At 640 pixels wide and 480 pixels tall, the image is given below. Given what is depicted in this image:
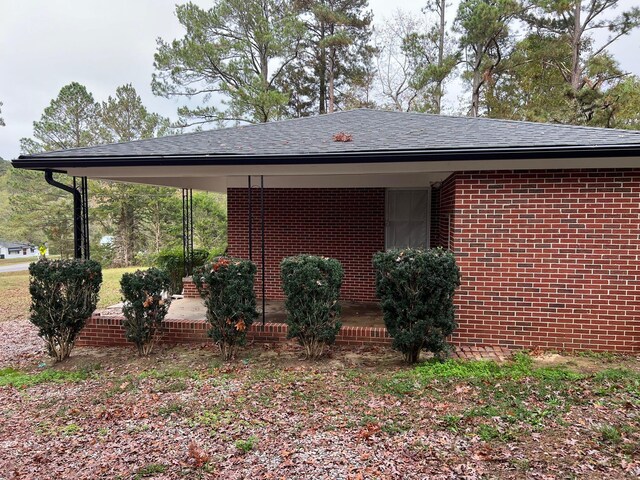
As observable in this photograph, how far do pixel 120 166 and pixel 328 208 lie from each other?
13.8 feet

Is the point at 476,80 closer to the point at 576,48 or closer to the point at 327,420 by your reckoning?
the point at 576,48

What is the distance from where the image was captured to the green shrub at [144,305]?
205 inches

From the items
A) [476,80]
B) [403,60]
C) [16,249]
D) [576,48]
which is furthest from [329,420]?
[16,249]

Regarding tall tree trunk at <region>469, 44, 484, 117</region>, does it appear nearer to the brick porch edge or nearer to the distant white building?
the brick porch edge

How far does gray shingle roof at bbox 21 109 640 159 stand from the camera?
5.04m

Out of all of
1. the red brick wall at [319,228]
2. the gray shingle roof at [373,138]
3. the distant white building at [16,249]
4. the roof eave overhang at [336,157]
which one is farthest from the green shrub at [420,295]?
the distant white building at [16,249]

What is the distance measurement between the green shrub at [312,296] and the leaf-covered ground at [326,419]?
1.32 ft

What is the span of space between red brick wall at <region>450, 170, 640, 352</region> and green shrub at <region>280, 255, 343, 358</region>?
1725 millimetres

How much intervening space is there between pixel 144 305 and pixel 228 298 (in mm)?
1198

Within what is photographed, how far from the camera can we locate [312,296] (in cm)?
480

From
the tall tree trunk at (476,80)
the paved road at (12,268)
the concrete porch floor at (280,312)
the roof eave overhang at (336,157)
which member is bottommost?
the paved road at (12,268)

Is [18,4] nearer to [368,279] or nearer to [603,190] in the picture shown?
[368,279]

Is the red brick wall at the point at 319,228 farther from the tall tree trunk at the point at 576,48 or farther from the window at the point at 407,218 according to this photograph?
the tall tree trunk at the point at 576,48

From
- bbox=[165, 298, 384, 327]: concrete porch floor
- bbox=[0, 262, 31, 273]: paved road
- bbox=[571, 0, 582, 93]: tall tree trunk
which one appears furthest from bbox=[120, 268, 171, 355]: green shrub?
bbox=[0, 262, 31, 273]: paved road
